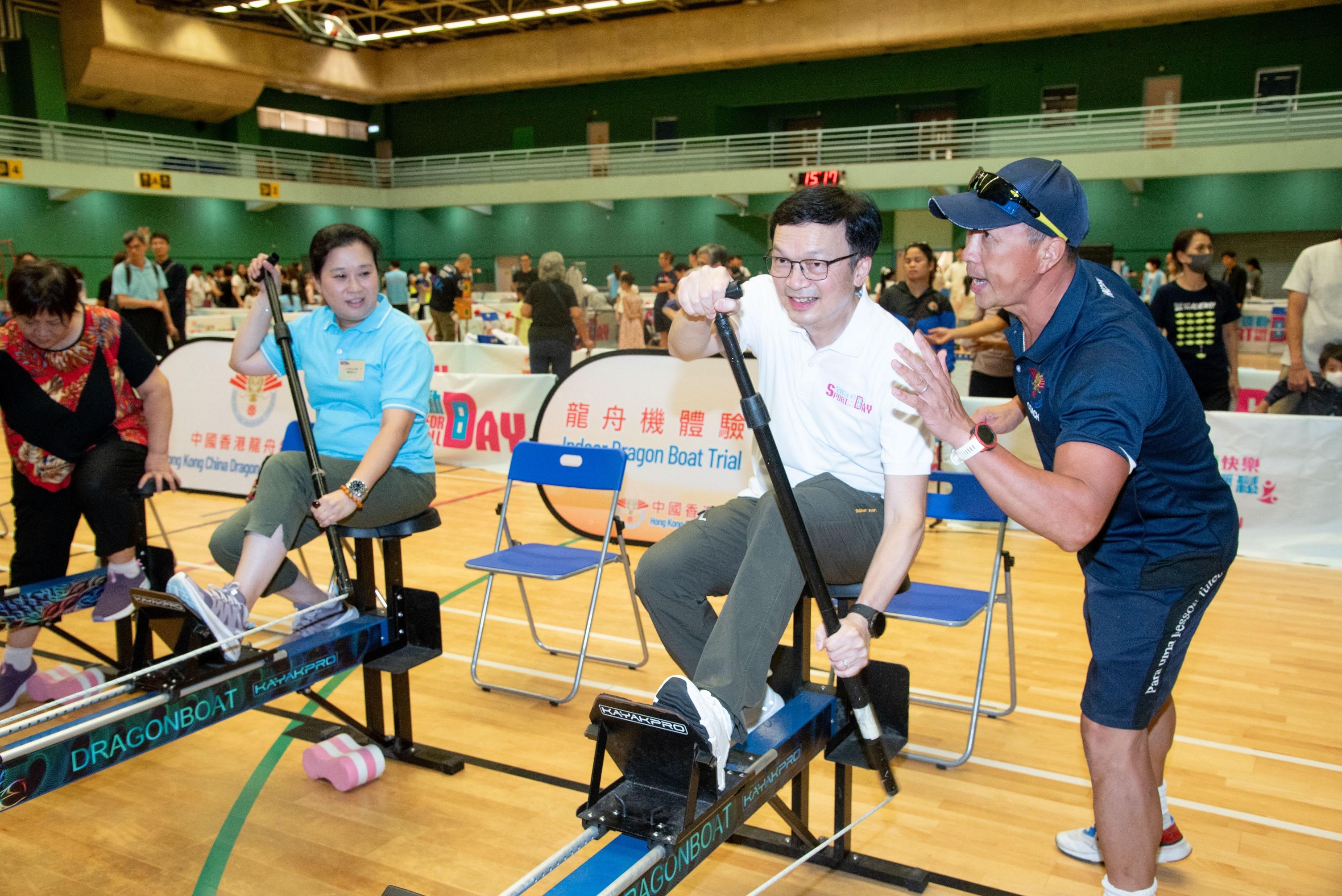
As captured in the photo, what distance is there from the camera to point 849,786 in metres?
2.51

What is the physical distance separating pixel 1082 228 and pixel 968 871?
5.49 feet

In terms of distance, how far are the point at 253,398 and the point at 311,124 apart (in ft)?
80.3

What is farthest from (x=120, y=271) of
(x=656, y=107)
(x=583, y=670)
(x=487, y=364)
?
(x=656, y=107)

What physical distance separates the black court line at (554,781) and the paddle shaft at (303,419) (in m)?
0.71

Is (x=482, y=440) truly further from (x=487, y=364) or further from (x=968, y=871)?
(x=968, y=871)

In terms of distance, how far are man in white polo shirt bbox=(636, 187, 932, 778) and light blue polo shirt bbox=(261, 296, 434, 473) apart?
941 millimetres

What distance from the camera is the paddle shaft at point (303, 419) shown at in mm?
2830

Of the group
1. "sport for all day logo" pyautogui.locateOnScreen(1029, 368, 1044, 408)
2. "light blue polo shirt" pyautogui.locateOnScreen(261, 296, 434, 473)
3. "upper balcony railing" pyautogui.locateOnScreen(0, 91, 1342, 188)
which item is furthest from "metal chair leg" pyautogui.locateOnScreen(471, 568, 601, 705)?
"upper balcony railing" pyautogui.locateOnScreen(0, 91, 1342, 188)

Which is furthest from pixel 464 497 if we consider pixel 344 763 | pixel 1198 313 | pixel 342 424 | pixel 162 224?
pixel 162 224

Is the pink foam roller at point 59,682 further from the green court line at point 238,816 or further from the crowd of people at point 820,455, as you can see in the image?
the green court line at point 238,816

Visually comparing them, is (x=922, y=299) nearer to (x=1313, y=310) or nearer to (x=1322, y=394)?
(x=1313, y=310)

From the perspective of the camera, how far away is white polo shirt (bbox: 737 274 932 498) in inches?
87.5

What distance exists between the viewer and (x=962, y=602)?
10.6ft

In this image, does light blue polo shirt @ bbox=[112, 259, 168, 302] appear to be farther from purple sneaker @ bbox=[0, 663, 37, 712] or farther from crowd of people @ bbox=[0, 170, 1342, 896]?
purple sneaker @ bbox=[0, 663, 37, 712]
